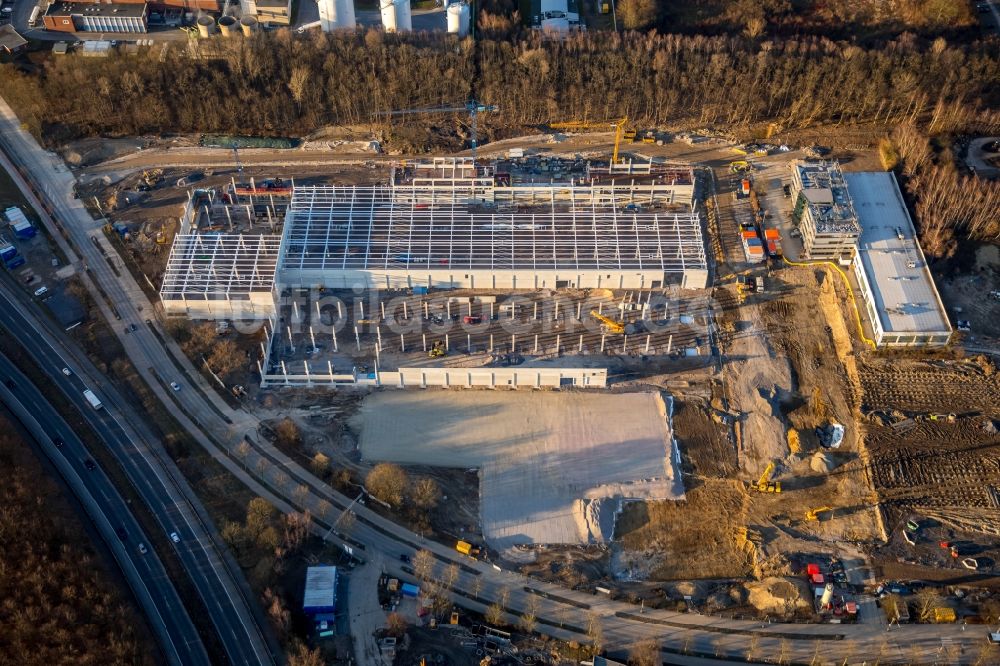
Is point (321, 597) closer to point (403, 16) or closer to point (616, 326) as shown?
point (616, 326)

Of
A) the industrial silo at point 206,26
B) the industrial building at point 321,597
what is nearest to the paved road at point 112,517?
the industrial building at point 321,597

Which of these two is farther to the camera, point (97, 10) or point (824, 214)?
point (97, 10)

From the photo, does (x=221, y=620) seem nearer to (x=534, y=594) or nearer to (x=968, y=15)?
(x=534, y=594)

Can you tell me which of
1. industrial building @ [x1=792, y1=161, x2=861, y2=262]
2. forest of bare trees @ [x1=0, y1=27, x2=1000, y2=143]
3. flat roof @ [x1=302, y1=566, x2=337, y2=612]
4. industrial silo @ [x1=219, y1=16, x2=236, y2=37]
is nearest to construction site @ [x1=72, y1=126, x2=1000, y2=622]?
industrial building @ [x1=792, y1=161, x2=861, y2=262]

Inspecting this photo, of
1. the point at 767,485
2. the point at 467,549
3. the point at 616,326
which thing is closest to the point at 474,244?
the point at 616,326

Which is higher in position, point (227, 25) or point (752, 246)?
point (227, 25)

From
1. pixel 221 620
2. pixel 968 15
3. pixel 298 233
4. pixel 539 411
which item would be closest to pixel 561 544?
pixel 539 411

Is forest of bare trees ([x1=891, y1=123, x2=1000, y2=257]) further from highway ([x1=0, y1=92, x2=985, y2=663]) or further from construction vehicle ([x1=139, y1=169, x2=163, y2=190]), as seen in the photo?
construction vehicle ([x1=139, y1=169, x2=163, y2=190])
